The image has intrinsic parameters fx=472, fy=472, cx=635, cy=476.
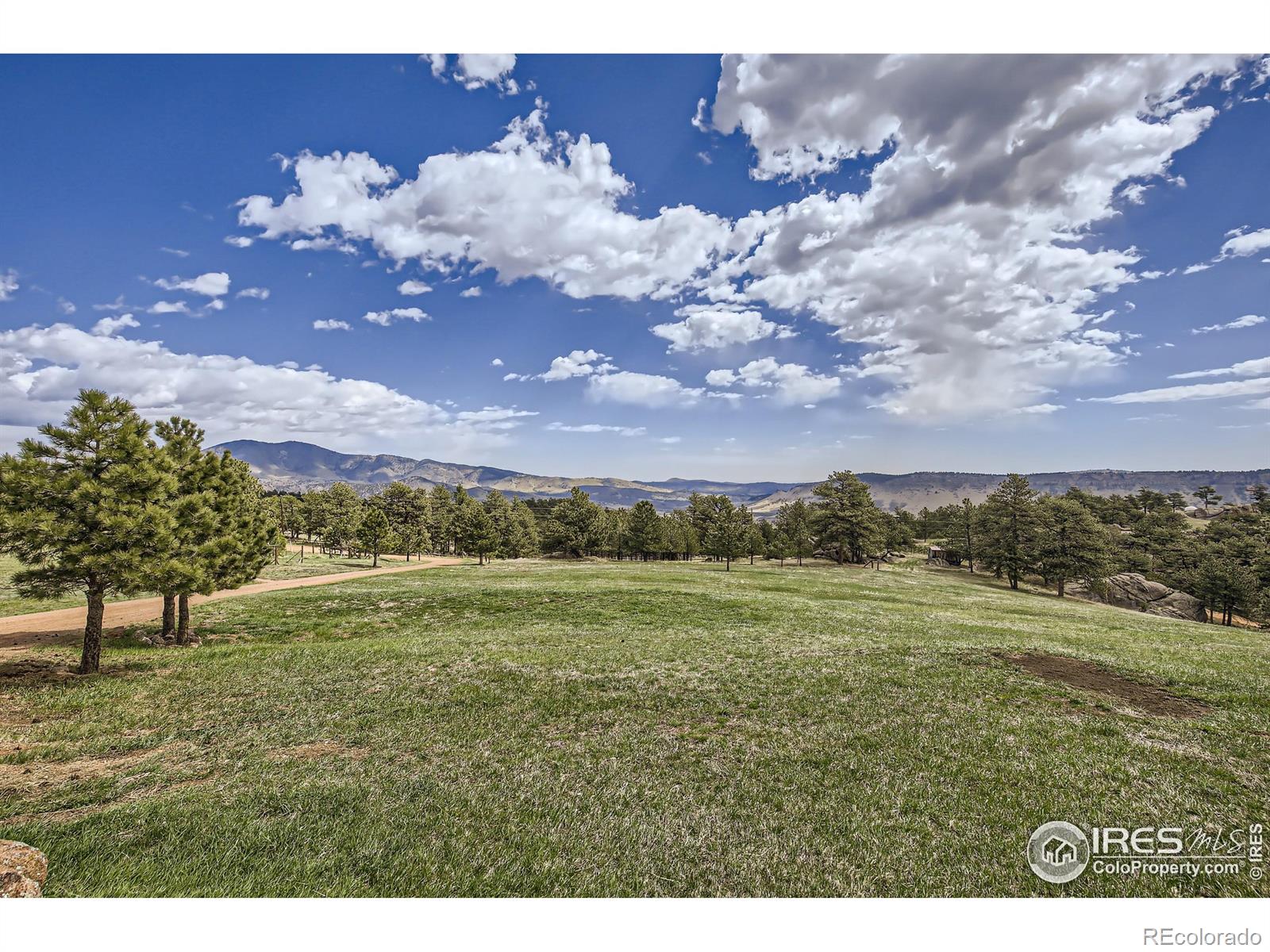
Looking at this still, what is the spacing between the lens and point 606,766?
11.1 meters

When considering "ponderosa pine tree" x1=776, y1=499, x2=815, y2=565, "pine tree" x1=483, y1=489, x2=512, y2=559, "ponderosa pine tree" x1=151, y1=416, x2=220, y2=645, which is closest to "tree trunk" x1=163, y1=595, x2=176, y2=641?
"ponderosa pine tree" x1=151, y1=416, x2=220, y2=645

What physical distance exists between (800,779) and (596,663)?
436 inches

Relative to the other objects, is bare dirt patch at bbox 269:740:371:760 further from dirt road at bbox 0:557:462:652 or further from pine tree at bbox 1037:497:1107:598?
pine tree at bbox 1037:497:1107:598

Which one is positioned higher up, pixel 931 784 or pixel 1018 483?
pixel 1018 483

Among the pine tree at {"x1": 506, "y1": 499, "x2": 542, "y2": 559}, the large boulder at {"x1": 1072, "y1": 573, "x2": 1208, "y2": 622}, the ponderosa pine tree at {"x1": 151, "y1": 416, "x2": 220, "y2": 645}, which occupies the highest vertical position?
the ponderosa pine tree at {"x1": 151, "y1": 416, "x2": 220, "y2": 645}

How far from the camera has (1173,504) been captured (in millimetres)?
161375

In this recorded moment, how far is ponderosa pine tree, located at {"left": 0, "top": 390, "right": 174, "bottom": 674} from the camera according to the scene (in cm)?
1554

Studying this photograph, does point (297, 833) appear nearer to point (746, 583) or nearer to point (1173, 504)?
point (746, 583)

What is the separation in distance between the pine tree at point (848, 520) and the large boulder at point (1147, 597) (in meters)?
28.4

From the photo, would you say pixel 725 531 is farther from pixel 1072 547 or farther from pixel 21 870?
pixel 21 870

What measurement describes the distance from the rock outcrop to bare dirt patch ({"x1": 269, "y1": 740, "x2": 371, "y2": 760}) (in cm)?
454

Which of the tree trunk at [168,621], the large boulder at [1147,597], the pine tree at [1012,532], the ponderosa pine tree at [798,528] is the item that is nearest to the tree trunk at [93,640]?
the tree trunk at [168,621]
